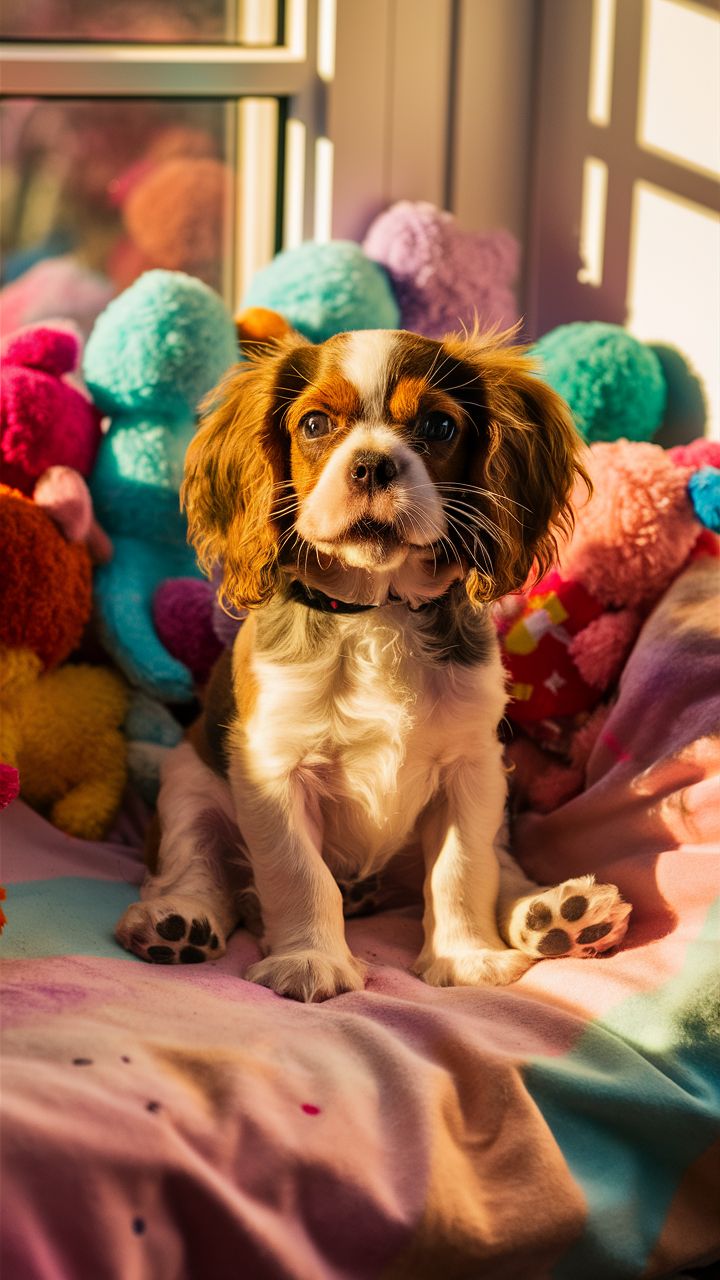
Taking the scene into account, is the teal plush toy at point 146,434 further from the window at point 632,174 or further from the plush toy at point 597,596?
the window at point 632,174

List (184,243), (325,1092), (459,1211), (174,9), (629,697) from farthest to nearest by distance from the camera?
(184,243) → (174,9) → (629,697) → (325,1092) → (459,1211)

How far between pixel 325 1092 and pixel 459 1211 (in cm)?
21

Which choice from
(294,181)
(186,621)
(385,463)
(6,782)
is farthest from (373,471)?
(294,181)

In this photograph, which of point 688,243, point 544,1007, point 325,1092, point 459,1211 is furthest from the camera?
point 688,243

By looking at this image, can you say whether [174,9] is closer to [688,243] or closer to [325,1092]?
[688,243]

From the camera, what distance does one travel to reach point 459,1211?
140 centimetres

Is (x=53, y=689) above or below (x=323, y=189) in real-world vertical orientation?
below

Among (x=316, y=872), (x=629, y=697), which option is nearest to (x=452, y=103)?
(x=629, y=697)

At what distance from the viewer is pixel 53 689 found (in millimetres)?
2521

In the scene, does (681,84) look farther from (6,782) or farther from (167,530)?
(6,782)

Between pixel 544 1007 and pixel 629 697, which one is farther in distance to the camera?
pixel 629 697

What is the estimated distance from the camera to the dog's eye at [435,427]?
6.31 ft

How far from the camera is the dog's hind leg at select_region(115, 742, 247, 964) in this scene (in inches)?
78.3

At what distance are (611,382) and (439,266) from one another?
56cm
